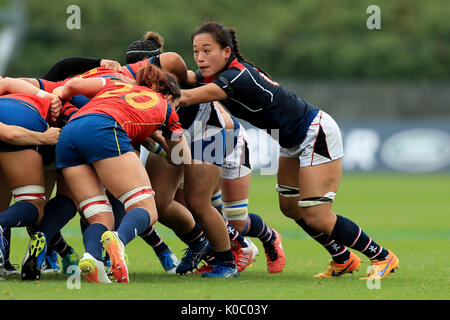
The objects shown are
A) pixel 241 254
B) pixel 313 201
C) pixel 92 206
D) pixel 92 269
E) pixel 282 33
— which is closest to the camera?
pixel 92 269

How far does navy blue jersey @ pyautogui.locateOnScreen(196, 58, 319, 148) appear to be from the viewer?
18.9 ft

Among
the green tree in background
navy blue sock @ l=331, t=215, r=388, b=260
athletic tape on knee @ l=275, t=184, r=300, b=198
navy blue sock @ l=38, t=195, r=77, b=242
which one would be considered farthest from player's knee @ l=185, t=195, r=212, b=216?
the green tree in background

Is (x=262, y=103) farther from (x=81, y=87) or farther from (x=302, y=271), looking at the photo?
(x=302, y=271)

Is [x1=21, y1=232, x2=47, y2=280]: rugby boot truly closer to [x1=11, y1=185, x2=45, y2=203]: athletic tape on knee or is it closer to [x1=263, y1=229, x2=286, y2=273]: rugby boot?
[x1=11, y1=185, x2=45, y2=203]: athletic tape on knee

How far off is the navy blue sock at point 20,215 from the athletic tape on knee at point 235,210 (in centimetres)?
191

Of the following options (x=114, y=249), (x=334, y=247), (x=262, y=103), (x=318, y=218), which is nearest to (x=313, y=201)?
(x=318, y=218)

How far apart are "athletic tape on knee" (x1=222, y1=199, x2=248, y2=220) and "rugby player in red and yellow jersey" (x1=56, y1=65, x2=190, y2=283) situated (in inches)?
59.1

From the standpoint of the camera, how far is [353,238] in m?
5.98

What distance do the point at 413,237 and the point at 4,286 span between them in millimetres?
6122

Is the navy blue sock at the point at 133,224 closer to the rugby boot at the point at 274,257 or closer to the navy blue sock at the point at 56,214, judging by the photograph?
the navy blue sock at the point at 56,214

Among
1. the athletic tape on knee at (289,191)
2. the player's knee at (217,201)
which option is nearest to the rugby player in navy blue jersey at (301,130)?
the athletic tape on knee at (289,191)

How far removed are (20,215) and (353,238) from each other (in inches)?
95.5

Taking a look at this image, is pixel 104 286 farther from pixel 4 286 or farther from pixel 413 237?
pixel 413 237
